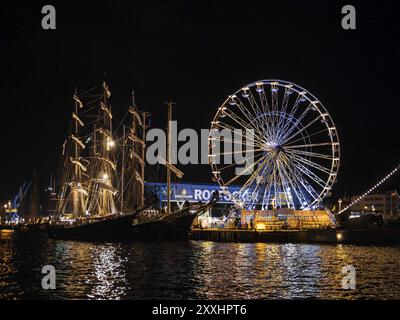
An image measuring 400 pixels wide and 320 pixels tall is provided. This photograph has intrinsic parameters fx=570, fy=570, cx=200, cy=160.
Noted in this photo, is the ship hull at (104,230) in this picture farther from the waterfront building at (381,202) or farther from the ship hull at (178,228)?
the waterfront building at (381,202)

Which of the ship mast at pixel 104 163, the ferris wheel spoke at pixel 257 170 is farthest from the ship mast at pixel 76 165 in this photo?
the ferris wheel spoke at pixel 257 170

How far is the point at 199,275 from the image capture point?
40.5 meters

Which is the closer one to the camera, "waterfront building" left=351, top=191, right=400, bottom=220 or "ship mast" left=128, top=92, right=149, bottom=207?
"ship mast" left=128, top=92, right=149, bottom=207

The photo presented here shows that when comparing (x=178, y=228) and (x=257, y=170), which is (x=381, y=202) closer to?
(x=178, y=228)

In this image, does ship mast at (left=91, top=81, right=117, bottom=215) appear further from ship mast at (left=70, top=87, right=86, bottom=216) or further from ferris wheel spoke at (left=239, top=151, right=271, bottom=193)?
ferris wheel spoke at (left=239, top=151, right=271, bottom=193)

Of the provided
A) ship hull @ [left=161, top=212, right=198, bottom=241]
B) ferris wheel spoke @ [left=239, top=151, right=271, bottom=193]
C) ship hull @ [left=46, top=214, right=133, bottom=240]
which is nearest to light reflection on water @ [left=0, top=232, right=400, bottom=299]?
ferris wheel spoke @ [left=239, top=151, right=271, bottom=193]

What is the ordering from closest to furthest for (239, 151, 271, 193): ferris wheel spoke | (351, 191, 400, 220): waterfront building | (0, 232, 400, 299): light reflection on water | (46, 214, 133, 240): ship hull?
(0, 232, 400, 299): light reflection on water, (239, 151, 271, 193): ferris wheel spoke, (46, 214, 133, 240): ship hull, (351, 191, 400, 220): waterfront building

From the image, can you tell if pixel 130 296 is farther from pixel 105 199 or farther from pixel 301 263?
pixel 105 199

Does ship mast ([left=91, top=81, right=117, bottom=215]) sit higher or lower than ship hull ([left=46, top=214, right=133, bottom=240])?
higher

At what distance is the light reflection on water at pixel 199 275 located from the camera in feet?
108

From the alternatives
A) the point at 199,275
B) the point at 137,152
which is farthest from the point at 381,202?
the point at 199,275

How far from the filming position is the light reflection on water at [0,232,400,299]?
32.9m

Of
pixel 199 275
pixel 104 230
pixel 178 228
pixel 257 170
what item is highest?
pixel 257 170
